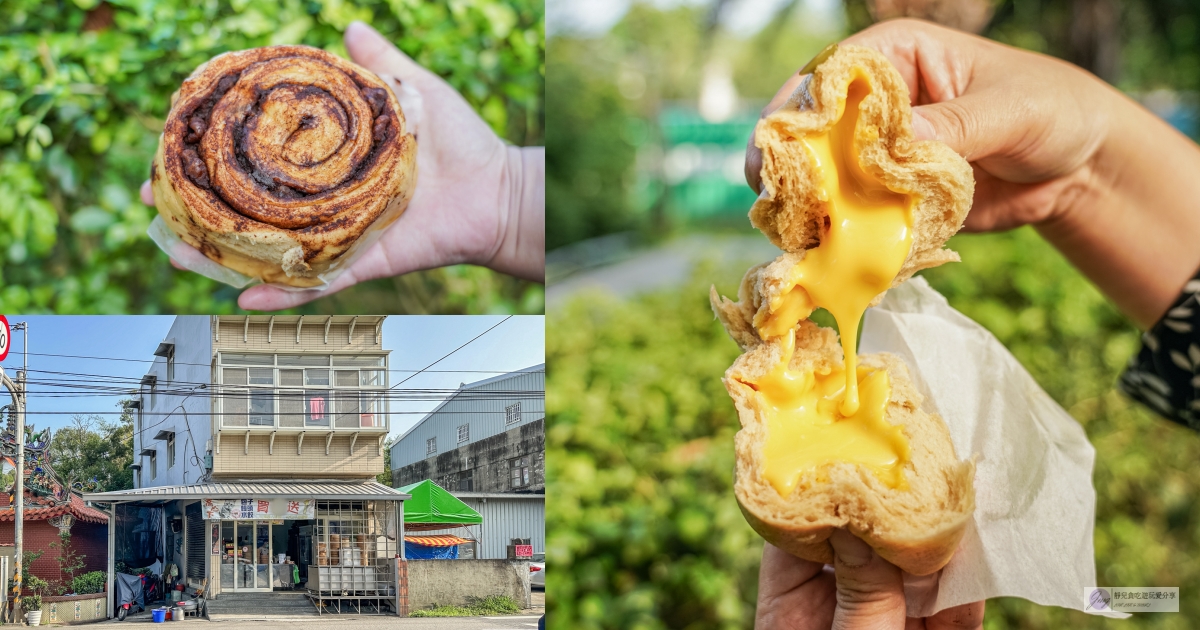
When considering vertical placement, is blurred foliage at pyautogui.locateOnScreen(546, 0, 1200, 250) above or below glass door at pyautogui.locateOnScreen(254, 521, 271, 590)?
above

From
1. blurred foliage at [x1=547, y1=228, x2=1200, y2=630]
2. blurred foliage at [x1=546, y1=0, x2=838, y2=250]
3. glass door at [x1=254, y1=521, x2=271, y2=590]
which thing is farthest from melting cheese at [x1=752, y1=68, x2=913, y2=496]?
blurred foliage at [x1=546, y1=0, x2=838, y2=250]

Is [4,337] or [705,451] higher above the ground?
[4,337]

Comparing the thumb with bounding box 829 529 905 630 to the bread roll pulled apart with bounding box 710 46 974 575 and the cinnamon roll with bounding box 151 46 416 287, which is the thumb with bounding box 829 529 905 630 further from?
the cinnamon roll with bounding box 151 46 416 287

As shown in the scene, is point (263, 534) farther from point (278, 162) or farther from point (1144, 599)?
point (1144, 599)

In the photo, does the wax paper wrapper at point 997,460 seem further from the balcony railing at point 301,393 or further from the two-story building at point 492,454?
the balcony railing at point 301,393

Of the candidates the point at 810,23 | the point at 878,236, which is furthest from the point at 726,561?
the point at 810,23

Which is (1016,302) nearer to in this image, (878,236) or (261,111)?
(878,236)

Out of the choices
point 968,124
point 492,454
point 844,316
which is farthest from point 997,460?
point 492,454
